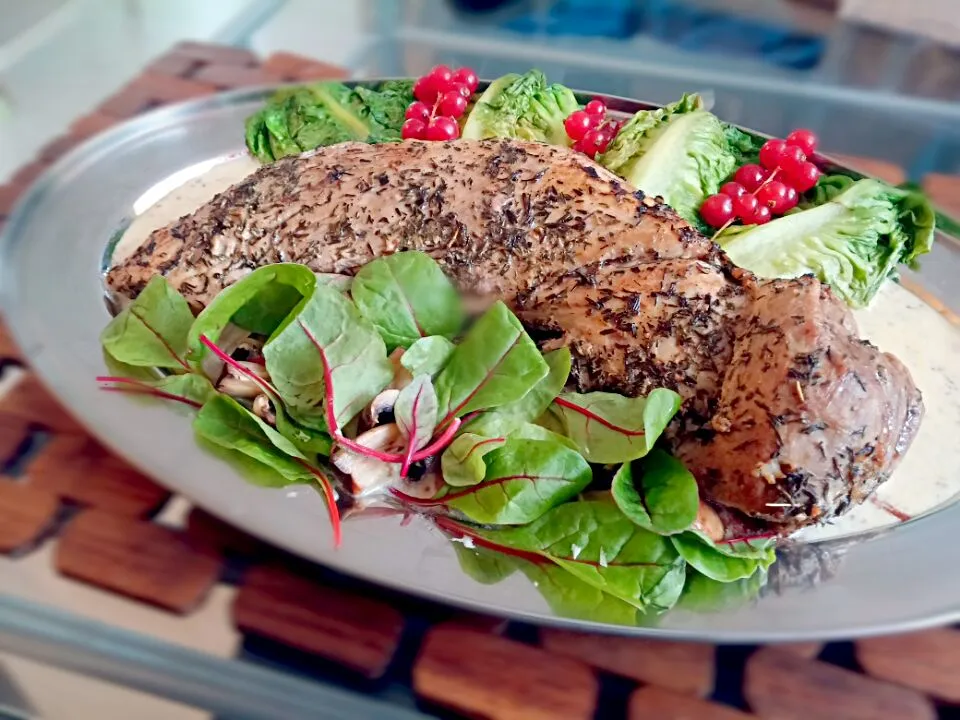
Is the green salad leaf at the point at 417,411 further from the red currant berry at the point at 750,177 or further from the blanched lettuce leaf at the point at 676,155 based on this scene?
the red currant berry at the point at 750,177

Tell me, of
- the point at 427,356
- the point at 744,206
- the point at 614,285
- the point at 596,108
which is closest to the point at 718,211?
the point at 744,206

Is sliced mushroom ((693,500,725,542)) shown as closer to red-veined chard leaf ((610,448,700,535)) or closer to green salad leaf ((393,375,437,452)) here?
red-veined chard leaf ((610,448,700,535))

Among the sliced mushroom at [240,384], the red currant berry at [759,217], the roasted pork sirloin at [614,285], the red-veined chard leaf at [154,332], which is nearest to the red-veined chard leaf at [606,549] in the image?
the roasted pork sirloin at [614,285]

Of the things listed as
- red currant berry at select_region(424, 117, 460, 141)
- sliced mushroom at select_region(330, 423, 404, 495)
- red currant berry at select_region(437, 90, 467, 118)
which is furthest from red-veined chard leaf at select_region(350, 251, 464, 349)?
red currant berry at select_region(437, 90, 467, 118)

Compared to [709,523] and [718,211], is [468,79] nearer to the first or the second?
[718,211]

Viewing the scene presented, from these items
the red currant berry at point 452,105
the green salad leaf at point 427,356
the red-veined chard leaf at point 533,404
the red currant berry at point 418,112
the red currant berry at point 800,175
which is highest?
the red currant berry at point 452,105

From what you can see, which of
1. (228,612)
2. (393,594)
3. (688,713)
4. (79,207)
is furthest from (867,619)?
(79,207)
